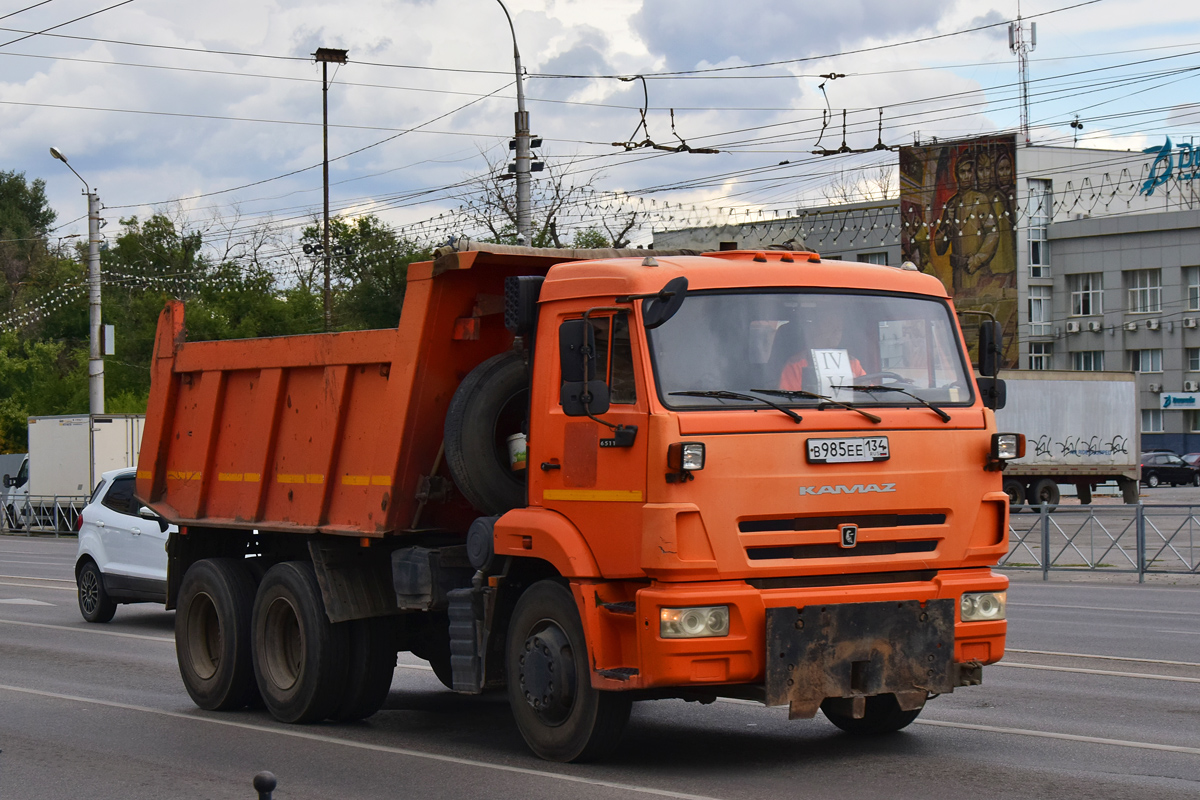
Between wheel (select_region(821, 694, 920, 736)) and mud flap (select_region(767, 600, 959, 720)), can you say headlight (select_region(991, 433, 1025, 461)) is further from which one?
wheel (select_region(821, 694, 920, 736))

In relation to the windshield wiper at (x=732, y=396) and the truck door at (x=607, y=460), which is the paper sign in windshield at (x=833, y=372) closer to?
the windshield wiper at (x=732, y=396)

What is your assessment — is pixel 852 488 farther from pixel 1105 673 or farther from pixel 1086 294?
pixel 1086 294

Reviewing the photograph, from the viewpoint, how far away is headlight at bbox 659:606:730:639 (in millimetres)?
7289

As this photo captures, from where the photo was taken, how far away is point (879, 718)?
8.89 metres

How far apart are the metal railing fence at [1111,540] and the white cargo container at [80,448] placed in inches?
938

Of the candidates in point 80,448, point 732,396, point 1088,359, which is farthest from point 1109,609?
point 1088,359

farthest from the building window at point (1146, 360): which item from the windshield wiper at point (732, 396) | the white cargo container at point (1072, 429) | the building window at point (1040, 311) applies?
the windshield wiper at point (732, 396)

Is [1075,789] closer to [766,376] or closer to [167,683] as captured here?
[766,376]

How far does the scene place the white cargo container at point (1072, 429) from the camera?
43062 mm

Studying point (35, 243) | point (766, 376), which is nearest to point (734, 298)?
point (766, 376)

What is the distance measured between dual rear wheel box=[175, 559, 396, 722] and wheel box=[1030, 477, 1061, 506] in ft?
116

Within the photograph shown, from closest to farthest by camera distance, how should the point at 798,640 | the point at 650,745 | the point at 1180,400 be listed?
the point at 798,640
the point at 650,745
the point at 1180,400

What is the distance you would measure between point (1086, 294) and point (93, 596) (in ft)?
228

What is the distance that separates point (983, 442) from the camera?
7.97 meters
